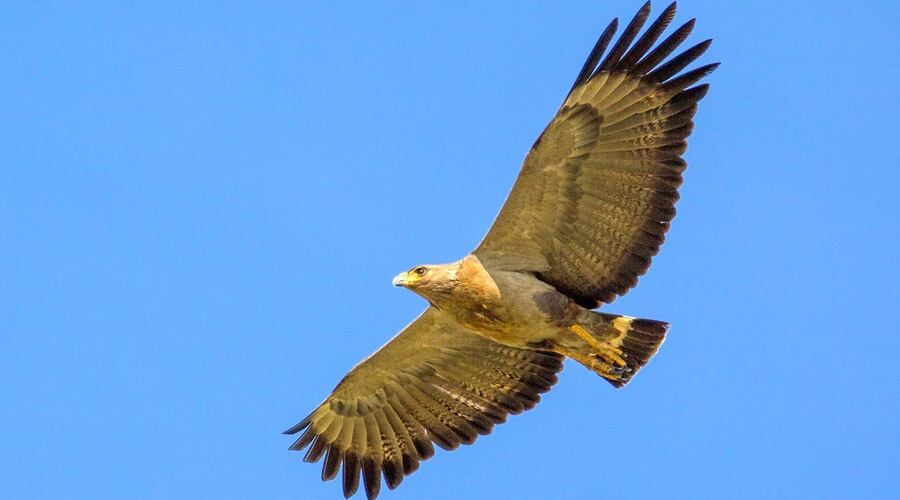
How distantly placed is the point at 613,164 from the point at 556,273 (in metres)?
1.31

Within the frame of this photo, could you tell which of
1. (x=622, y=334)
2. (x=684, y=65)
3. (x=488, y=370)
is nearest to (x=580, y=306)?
(x=622, y=334)

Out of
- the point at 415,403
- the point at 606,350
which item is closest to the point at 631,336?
the point at 606,350

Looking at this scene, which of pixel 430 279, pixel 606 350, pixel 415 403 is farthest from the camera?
pixel 415 403

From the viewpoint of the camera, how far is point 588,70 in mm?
13664

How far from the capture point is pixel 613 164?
1391cm

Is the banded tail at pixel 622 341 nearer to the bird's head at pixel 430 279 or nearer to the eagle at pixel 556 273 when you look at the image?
the eagle at pixel 556 273

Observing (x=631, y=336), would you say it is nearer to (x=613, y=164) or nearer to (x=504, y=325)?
(x=504, y=325)

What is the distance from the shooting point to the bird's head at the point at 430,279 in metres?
13.7

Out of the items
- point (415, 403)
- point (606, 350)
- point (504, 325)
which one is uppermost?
point (415, 403)

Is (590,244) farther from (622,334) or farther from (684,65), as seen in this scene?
(684,65)

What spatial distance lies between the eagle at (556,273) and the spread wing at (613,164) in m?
0.01

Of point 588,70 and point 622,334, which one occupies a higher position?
point 588,70

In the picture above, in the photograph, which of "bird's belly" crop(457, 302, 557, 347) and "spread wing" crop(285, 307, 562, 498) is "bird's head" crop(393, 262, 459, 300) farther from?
"spread wing" crop(285, 307, 562, 498)

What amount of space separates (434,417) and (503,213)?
8.73 feet
